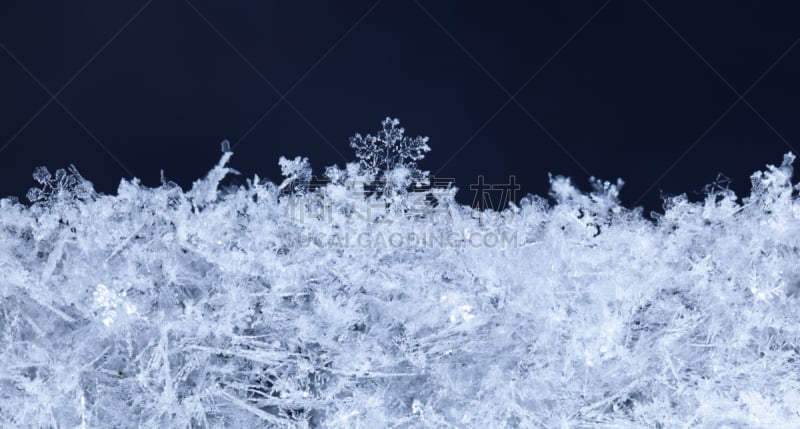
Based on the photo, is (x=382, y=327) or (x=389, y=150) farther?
(x=389, y=150)

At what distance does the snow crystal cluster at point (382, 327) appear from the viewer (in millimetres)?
1401

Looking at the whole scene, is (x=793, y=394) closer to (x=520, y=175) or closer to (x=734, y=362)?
(x=734, y=362)

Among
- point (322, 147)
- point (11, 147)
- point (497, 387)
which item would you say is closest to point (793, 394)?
point (497, 387)

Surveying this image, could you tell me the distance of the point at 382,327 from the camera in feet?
4.71

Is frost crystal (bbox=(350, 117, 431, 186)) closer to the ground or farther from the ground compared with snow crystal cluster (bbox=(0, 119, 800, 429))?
farther from the ground

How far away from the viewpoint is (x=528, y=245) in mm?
1508

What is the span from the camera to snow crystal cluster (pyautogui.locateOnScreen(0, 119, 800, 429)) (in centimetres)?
140

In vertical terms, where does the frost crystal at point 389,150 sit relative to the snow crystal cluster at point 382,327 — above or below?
above

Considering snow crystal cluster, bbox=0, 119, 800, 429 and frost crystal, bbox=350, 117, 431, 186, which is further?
frost crystal, bbox=350, 117, 431, 186

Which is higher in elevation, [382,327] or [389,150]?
[389,150]

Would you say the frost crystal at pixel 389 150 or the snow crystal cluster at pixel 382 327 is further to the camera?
the frost crystal at pixel 389 150

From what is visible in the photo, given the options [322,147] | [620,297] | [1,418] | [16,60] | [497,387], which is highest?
[322,147]

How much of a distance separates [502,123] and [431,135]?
0.23 metres

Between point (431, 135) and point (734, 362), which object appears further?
point (431, 135)
